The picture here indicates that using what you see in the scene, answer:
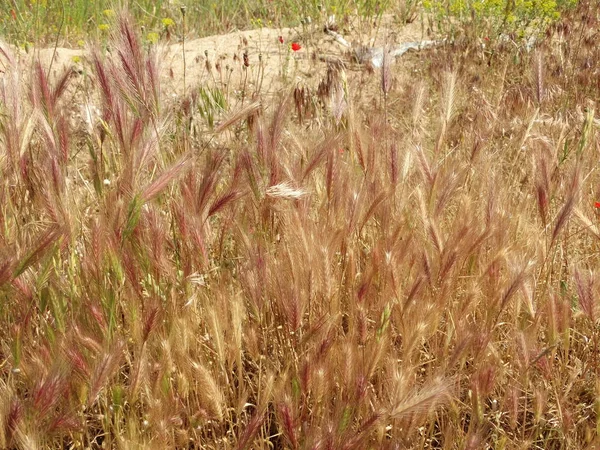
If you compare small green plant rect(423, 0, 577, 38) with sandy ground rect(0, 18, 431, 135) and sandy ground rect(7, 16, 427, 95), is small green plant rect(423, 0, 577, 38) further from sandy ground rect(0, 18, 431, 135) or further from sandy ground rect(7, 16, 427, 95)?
sandy ground rect(7, 16, 427, 95)

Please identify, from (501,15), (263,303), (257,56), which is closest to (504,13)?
→ (501,15)

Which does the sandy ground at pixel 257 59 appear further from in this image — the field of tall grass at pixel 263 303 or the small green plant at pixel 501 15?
the field of tall grass at pixel 263 303

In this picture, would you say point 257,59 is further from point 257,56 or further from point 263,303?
point 263,303

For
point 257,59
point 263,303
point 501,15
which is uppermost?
point 501,15

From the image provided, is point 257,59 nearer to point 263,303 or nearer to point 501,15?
point 501,15

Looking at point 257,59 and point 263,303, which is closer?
point 263,303

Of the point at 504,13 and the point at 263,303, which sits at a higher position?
the point at 504,13

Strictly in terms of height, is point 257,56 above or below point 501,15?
below

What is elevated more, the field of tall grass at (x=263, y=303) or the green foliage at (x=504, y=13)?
the green foliage at (x=504, y=13)

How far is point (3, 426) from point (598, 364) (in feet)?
4.52

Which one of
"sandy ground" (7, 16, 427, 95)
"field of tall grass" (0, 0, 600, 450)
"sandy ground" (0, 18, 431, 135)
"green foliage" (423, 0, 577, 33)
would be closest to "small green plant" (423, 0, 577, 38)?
"green foliage" (423, 0, 577, 33)

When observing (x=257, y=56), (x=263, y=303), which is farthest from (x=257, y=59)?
(x=263, y=303)

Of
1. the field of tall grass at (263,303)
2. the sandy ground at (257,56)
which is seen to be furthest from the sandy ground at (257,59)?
the field of tall grass at (263,303)

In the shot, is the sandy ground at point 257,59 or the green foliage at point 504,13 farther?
the green foliage at point 504,13
